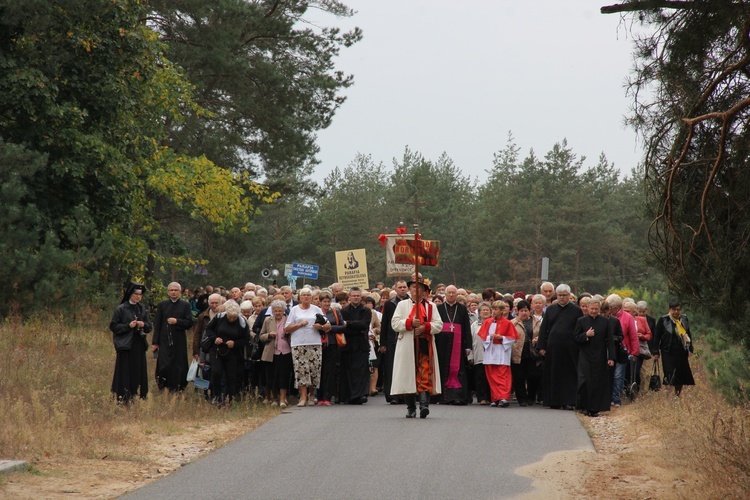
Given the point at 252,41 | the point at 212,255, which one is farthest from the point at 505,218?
the point at 252,41

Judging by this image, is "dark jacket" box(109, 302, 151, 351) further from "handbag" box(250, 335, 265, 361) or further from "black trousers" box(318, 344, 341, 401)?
"black trousers" box(318, 344, 341, 401)

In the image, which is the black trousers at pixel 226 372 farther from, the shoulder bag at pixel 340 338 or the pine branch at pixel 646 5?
the pine branch at pixel 646 5

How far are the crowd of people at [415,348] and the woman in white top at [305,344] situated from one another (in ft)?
0.05

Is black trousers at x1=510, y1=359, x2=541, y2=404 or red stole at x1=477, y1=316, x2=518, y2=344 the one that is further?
black trousers at x1=510, y1=359, x2=541, y2=404

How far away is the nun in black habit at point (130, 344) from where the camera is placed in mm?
15945

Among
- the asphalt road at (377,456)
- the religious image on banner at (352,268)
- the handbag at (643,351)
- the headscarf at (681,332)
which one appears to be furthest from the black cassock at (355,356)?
the religious image on banner at (352,268)

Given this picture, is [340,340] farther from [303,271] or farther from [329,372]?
[303,271]

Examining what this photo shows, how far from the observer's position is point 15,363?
17281 millimetres

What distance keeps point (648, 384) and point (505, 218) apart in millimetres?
→ 60400

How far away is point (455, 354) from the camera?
19.1 m

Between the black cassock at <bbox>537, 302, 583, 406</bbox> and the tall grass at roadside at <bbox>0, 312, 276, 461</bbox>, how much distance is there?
4.87m

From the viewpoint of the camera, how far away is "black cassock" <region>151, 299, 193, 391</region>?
17469 mm

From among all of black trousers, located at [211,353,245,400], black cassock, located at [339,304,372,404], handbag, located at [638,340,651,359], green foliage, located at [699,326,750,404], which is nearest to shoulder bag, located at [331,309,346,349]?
black cassock, located at [339,304,372,404]

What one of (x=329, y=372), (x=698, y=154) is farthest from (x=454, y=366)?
(x=698, y=154)
